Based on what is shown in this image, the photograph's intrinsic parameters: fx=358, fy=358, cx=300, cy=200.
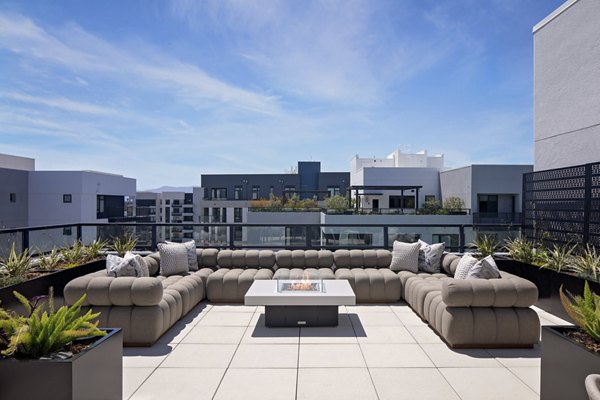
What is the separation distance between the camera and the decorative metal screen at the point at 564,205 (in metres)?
4.85

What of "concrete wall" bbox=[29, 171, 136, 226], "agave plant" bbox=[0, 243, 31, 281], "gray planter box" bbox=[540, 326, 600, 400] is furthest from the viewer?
"concrete wall" bbox=[29, 171, 136, 226]

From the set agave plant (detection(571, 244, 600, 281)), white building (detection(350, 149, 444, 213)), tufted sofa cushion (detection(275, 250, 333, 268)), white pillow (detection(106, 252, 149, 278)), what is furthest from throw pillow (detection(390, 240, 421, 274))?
white building (detection(350, 149, 444, 213))

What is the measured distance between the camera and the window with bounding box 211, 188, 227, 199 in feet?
107

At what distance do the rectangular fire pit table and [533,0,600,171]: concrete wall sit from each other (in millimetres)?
5107

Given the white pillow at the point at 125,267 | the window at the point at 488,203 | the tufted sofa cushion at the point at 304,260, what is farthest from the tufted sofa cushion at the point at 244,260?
the window at the point at 488,203

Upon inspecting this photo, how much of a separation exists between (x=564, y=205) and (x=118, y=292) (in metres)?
6.05

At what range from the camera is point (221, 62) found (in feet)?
25.8

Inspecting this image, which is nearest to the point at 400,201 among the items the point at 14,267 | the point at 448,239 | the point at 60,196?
the point at 448,239

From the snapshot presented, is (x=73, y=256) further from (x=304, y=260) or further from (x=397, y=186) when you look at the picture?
(x=397, y=186)

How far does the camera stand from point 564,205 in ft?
17.6

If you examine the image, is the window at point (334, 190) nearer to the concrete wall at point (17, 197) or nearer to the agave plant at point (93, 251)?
the concrete wall at point (17, 197)

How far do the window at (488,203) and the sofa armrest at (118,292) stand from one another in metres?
20.1

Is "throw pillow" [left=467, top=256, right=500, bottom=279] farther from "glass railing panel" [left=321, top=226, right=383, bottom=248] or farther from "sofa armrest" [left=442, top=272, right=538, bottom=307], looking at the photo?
"glass railing panel" [left=321, top=226, right=383, bottom=248]

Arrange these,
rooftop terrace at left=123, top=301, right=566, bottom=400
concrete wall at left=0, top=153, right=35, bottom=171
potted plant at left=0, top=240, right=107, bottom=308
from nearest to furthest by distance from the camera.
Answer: rooftop terrace at left=123, top=301, right=566, bottom=400 → potted plant at left=0, top=240, right=107, bottom=308 → concrete wall at left=0, top=153, right=35, bottom=171
